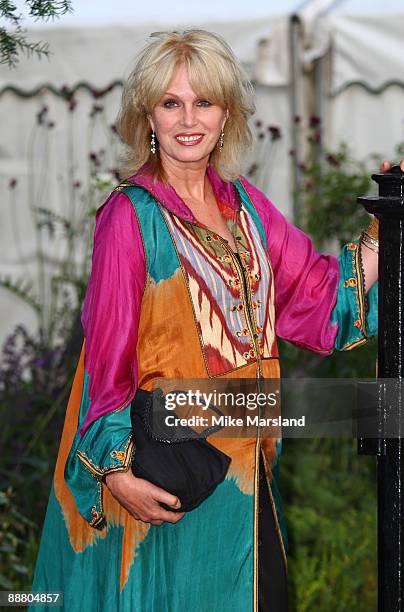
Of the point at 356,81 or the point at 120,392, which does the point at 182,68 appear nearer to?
the point at 120,392

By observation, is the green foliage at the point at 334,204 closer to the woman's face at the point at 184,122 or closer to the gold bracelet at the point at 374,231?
the gold bracelet at the point at 374,231

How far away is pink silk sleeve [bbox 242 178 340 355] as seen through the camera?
282 cm

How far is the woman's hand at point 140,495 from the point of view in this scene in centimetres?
244

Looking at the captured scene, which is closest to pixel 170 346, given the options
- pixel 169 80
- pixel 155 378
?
pixel 155 378

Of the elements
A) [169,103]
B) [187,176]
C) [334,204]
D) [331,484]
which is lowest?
[331,484]

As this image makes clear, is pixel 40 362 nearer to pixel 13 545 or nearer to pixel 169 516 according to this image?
pixel 13 545

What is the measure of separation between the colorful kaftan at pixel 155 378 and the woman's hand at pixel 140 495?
0.09ft

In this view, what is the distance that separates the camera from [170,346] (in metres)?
2.53

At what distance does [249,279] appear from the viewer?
2.63 meters

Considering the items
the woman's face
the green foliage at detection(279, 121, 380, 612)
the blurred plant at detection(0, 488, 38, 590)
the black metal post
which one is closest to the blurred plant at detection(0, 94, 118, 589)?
the blurred plant at detection(0, 488, 38, 590)

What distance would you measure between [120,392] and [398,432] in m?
0.63

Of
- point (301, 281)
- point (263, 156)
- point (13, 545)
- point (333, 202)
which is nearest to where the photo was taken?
point (301, 281)

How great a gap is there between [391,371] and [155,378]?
0.59 meters

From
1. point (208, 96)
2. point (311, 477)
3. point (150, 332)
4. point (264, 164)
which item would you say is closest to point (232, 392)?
point (150, 332)
